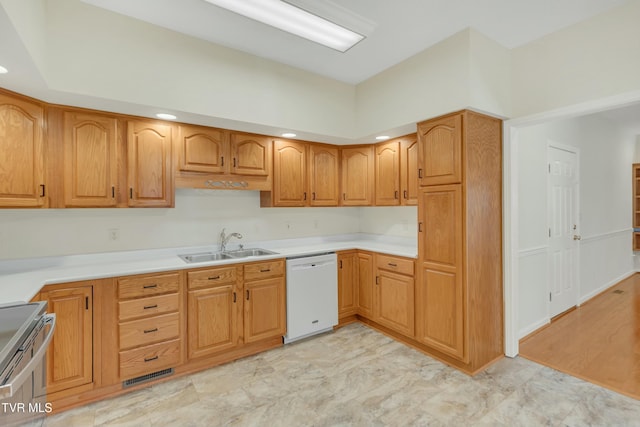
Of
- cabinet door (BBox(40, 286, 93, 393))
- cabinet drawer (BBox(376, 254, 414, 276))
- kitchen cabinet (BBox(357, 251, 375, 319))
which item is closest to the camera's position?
cabinet door (BBox(40, 286, 93, 393))

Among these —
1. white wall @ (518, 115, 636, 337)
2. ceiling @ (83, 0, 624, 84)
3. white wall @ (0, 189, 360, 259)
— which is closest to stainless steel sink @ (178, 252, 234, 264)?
white wall @ (0, 189, 360, 259)

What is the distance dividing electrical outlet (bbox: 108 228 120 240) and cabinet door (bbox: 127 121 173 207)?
0.41 metres

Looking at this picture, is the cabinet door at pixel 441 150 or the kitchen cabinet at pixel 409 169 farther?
the kitchen cabinet at pixel 409 169

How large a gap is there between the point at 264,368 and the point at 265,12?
9.46 ft

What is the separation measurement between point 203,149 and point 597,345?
14.5 ft

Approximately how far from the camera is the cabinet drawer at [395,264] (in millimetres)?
3055

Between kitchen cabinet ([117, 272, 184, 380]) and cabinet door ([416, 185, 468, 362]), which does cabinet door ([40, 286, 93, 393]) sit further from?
cabinet door ([416, 185, 468, 362])

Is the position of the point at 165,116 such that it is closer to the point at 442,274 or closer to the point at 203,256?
the point at 203,256

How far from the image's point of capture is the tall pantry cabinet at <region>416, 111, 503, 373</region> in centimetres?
254

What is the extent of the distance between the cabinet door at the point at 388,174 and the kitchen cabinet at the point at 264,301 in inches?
58.1

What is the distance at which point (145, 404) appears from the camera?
87.1 inches

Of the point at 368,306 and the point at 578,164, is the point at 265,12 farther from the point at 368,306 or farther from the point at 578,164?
the point at 578,164

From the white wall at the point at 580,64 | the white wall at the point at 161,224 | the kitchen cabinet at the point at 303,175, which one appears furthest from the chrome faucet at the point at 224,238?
the white wall at the point at 580,64

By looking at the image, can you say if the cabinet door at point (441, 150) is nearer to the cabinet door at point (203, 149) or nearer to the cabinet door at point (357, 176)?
the cabinet door at point (357, 176)
